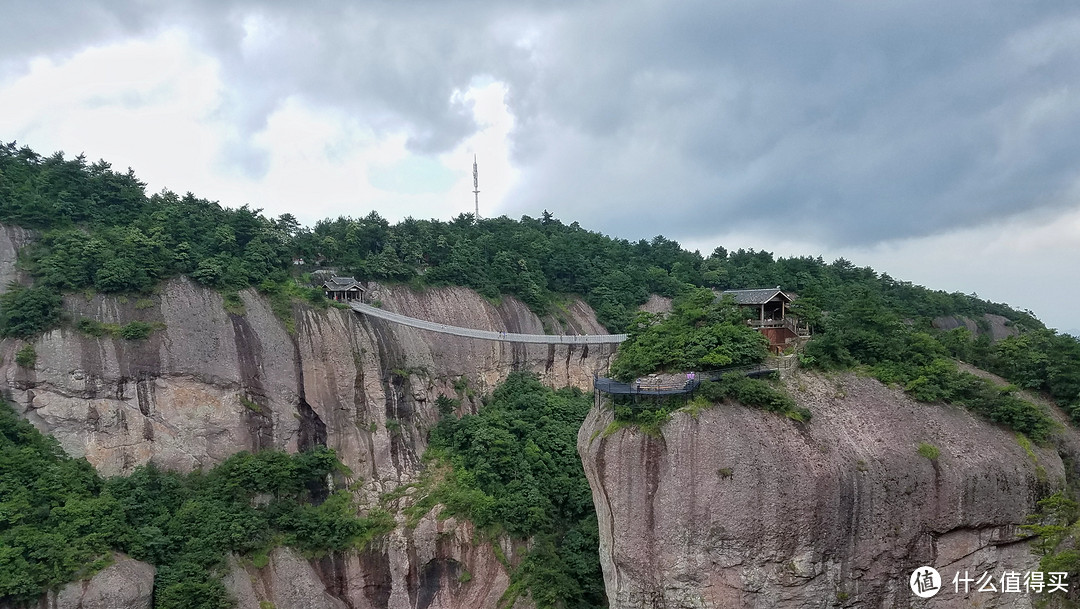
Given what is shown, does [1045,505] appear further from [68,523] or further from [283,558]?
[68,523]

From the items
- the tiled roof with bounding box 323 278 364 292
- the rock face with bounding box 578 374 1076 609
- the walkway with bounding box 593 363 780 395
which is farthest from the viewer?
the tiled roof with bounding box 323 278 364 292

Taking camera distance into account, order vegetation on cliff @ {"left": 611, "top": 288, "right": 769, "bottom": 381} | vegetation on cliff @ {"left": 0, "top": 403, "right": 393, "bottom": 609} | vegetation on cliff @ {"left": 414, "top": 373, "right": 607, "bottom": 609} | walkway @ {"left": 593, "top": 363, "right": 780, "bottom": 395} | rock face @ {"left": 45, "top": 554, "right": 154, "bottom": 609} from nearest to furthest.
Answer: walkway @ {"left": 593, "top": 363, "right": 780, "bottom": 395} < vegetation on cliff @ {"left": 611, "top": 288, "right": 769, "bottom": 381} < rock face @ {"left": 45, "top": 554, "right": 154, "bottom": 609} < vegetation on cliff @ {"left": 0, "top": 403, "right": 393, "bottom": 609} < vegetation on cliff @ {"left": 414, "top": 373, "right": 607, "bottom": 609}

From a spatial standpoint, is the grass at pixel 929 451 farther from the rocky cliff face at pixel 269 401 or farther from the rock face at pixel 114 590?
the rock face at pixel 114 590

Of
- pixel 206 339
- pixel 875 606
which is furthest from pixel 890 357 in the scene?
pixel 206 339

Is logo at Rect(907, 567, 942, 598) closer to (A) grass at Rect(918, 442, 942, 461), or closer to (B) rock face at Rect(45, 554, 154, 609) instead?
(A) grass at Rect(918, 442, 942, 461)

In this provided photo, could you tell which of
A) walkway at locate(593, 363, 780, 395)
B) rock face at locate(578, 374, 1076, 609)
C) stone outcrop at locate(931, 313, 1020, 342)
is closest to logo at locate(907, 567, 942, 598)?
rock face at locate(578, 374, 1076, 609)

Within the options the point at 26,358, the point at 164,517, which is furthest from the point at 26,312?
the point at 164,517

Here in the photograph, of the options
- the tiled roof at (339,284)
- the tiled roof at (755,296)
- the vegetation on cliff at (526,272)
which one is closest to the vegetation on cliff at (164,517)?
the vegetation on cliff at (526,272)
